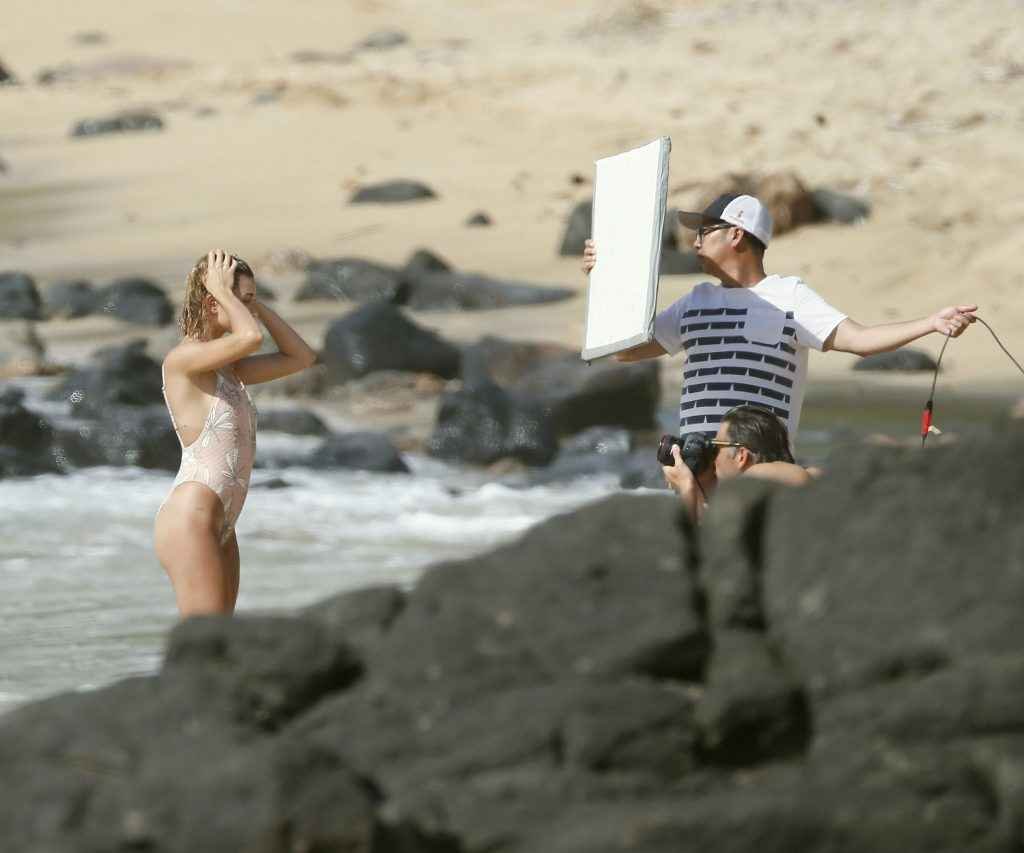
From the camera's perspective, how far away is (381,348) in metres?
15.6

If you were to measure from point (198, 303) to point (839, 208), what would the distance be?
14.6 metres

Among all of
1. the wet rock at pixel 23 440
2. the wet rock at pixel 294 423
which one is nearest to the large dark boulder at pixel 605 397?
the wet rock at pixel 294 423

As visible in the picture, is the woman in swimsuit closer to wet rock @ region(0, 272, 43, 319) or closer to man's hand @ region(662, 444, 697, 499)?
man's hand @ region(662, 444, 697, 499)

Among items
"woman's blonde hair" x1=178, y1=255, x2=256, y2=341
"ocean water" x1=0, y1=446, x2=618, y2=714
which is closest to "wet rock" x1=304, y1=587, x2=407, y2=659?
"woman's blonde hair" x1=178, y1=255, x2=256, y2=341

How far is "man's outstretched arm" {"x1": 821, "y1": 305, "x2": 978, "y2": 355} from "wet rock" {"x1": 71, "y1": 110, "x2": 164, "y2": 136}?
2374 cm

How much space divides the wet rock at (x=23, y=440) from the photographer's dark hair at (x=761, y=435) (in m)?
9.02

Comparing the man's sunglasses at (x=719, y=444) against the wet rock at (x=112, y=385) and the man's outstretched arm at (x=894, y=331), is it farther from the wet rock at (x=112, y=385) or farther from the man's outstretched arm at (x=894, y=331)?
the wet rock at (x=112, y=385)

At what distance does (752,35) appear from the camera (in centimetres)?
2956

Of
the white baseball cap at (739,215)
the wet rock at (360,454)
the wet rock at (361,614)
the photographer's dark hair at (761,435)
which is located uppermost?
the white baseball cap at (739,215)

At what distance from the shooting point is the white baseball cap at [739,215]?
5.44m

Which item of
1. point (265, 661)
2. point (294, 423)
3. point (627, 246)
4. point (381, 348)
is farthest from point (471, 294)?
point (265, 661)

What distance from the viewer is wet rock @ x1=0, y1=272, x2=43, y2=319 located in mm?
18109

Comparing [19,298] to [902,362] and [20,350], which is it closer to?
[20,350]

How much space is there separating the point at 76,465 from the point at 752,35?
18.4m
